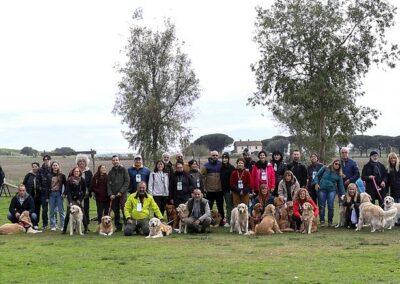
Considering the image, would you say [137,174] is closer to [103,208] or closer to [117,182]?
[117,182]

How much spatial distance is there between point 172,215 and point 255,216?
1.90 meters

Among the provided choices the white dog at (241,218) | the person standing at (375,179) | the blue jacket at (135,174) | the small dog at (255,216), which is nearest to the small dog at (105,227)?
the blue jacket at (135,174)

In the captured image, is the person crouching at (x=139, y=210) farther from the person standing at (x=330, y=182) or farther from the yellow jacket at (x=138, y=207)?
the person standing at (x=330, y=182)

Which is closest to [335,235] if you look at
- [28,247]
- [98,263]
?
[98,263]

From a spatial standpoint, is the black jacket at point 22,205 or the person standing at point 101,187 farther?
the black jacket at point 22,205

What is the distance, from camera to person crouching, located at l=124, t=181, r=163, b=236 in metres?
12.5

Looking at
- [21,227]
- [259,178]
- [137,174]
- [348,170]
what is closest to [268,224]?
[259,178]

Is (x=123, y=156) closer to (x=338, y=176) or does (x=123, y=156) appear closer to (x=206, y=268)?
(x=338, y=176)

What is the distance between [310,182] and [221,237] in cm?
295

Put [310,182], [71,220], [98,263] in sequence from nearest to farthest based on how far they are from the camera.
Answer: [98,263], [71,220], [310,182]

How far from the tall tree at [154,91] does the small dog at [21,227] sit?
552 inches

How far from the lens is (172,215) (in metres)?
13.2

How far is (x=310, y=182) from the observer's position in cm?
1349

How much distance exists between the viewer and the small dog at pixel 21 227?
12.8 meters
